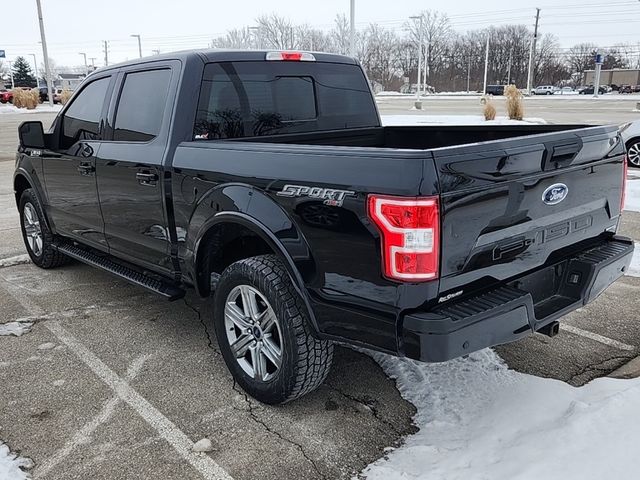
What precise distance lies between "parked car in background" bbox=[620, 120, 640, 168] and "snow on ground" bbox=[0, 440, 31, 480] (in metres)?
11.2

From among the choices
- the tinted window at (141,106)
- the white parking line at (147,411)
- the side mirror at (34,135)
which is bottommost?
the white parking line at (147,411)

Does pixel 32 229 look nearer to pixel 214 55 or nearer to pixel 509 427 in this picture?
pixel 214 55

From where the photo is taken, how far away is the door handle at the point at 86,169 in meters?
4.44

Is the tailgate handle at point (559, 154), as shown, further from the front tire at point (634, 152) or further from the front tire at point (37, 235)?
the front tire at point (634, 152)

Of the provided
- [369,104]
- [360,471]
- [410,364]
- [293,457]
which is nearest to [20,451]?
[293,457]

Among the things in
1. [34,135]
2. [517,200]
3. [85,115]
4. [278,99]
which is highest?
[278,99]

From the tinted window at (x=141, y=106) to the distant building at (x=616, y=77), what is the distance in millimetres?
94451

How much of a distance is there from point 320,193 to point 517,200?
2.93 ft

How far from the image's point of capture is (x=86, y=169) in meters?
4.52

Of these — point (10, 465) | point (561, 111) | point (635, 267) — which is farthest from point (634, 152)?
point (561, 111)

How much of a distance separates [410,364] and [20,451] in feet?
7.23

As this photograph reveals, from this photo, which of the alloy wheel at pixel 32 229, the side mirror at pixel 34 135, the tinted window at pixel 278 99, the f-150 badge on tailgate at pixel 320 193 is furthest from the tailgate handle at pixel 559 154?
the alloy wheel at pixel 32 229

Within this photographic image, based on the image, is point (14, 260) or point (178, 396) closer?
point (178, 396)

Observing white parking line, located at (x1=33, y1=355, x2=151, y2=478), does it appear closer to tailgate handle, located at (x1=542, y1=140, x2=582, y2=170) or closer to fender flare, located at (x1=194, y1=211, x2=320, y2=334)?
fender flare, located at (x1=194, y1=211, x2=320, y2=334)
